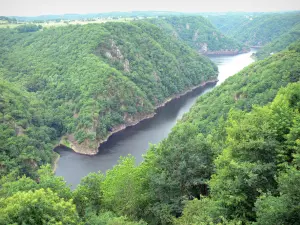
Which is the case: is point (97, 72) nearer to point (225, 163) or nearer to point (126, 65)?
point (126, 65)

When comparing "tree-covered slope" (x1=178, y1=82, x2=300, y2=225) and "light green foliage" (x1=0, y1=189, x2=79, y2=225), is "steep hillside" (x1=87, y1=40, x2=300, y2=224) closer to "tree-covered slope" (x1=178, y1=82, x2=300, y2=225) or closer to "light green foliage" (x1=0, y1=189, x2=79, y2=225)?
"tree-covered slope" (x1=178, y1=82, x2=300, y2=225)

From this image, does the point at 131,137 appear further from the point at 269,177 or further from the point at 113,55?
the point at 269,177

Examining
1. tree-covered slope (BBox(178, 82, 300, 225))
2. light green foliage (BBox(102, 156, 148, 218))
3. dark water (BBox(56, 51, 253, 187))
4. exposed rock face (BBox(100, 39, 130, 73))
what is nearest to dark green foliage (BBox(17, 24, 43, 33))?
exposed rock face (BBox(100, 39, 130, 73))

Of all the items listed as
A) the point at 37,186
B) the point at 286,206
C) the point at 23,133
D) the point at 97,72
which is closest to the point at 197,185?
the point at 286,206

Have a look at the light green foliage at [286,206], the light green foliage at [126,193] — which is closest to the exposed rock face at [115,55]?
the light green foliage at [126,193]

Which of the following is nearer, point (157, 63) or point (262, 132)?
point (262, 132)

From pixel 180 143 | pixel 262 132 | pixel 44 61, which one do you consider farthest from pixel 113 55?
pixel 262 132
